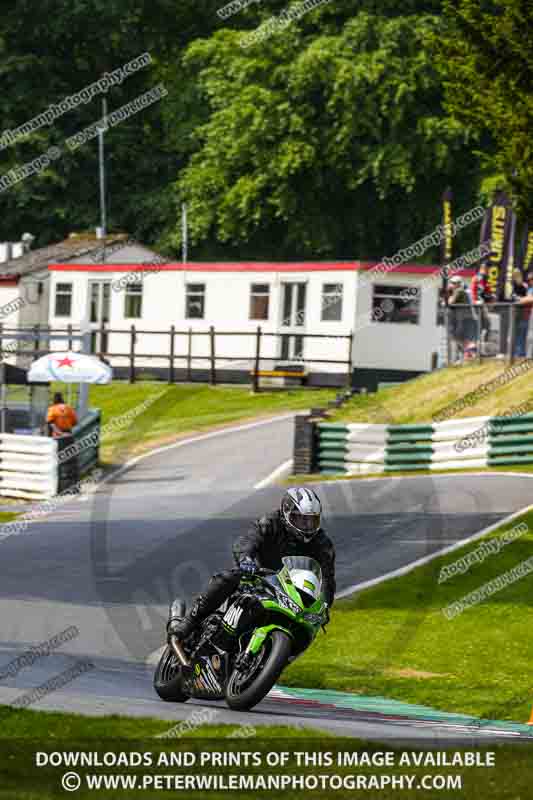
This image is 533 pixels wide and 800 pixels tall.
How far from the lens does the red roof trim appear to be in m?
42.8

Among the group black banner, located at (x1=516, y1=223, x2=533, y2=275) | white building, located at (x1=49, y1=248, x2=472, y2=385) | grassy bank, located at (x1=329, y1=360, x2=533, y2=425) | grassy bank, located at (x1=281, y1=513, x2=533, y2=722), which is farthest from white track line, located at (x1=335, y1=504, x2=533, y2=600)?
white building, located at (x1=49, y1=248, x2=472, y2=385)

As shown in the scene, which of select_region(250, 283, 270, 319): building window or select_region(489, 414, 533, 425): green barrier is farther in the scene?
select_region(250, 283, 270, 319): building window

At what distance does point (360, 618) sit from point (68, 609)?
2808 mm

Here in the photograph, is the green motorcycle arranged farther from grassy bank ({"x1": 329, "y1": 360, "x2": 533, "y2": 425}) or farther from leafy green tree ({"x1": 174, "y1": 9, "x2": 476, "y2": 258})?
leafy green tree ({"x1": 174, "y1": 9, "x2": 476, "y2": 258})

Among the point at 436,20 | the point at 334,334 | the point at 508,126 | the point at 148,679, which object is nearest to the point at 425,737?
the point at 148,679

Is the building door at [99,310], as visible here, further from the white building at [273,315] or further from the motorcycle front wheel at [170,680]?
the motorcycle front wheel at [170,680]

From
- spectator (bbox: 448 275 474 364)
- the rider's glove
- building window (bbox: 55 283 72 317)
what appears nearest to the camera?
the rider's glove

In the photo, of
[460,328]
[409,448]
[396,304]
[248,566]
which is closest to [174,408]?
[396,304]

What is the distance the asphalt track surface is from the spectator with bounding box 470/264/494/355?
4.52 m

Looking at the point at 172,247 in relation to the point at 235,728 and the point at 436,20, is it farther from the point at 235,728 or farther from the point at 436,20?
the point at 235,728

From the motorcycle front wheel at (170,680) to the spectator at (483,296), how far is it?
1975 centimetres

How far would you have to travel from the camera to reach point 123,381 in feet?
150

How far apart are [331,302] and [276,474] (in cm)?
1467

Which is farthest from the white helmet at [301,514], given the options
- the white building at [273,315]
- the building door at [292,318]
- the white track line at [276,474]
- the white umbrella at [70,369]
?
the building door at [292,318]
